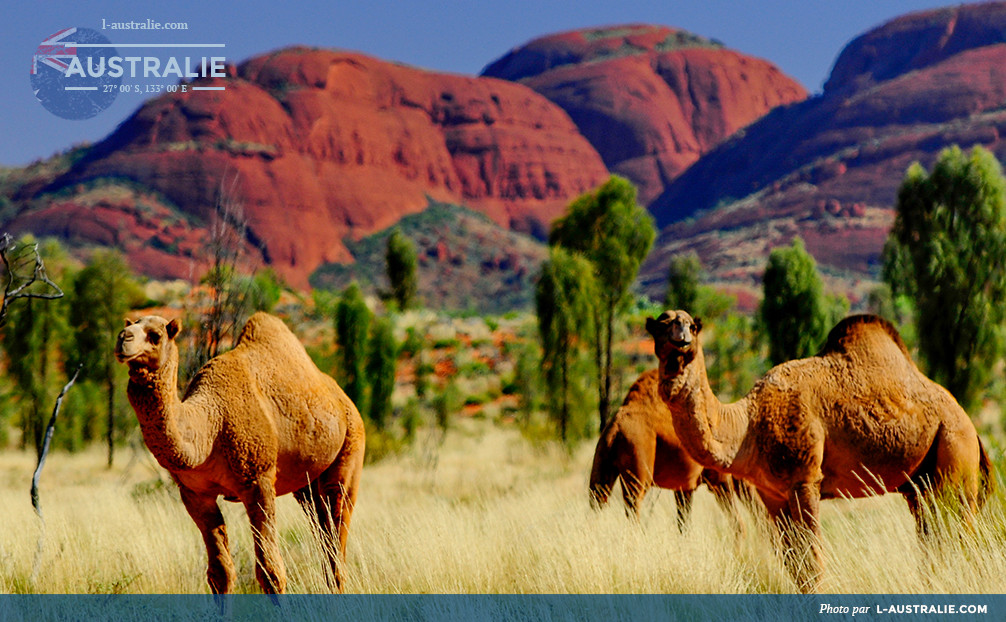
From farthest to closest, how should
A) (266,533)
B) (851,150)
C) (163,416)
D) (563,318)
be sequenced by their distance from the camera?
(851,150)
(563,318)
(266,533)
(163,416)

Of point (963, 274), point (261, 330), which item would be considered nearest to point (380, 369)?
point (963, 274)

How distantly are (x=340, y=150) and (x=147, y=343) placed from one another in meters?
Result: 150

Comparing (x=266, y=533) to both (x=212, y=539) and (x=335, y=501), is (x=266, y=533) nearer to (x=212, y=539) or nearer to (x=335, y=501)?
(x=212, y=539)

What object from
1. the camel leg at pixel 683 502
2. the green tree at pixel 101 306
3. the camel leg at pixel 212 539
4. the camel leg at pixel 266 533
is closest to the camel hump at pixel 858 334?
the camel leg at pixel 683 502

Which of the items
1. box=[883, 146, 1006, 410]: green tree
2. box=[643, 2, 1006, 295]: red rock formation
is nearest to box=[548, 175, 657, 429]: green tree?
box=[883, 146, 1006, 410]: green tree

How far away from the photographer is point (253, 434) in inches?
214

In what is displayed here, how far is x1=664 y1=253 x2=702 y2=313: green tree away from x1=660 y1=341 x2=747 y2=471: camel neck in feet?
82.8

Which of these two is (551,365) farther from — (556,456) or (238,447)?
(238,447)

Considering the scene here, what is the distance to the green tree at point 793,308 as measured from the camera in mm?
20938

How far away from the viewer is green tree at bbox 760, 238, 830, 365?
20.9m

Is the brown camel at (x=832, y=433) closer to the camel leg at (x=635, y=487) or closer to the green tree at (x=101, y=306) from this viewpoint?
the camel leg at (x=635, y=487)

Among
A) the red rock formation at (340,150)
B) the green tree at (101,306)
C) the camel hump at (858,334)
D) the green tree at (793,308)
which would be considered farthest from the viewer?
the red rock formation at (340,150)

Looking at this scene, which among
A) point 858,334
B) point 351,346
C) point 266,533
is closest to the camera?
point 266,533

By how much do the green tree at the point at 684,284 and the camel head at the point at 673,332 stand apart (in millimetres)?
25719
